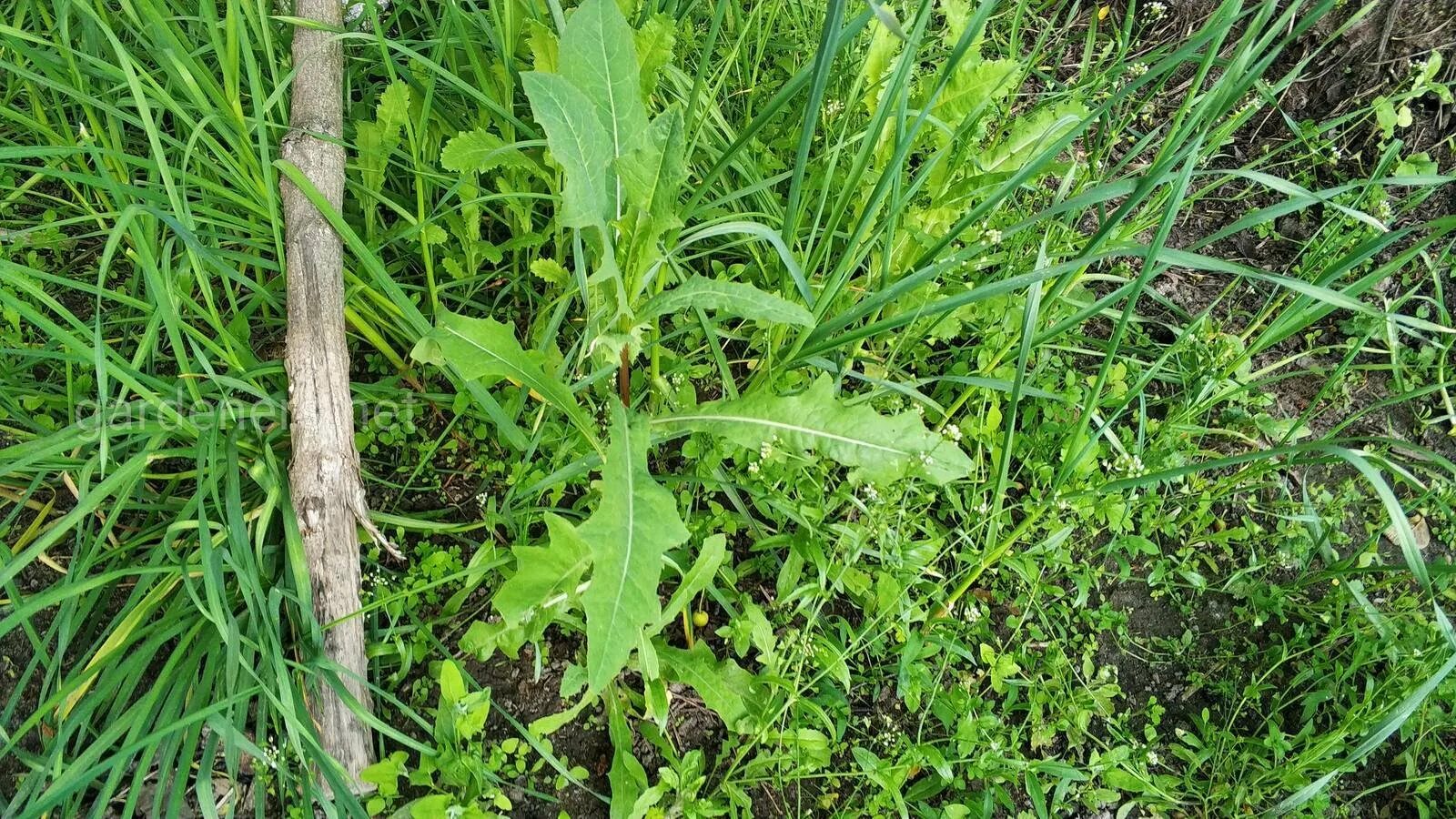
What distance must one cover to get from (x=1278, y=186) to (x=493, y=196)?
147 centimetres

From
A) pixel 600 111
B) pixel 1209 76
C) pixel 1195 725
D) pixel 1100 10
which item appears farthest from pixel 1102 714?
pixel 1100 10

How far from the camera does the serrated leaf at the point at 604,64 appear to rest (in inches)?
49.9

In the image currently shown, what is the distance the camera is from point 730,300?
1342 mm

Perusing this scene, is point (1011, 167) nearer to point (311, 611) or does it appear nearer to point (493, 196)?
point (493, 196)

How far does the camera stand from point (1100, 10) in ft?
7.92

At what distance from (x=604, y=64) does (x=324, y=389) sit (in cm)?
81

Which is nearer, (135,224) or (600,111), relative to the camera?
(600,111)

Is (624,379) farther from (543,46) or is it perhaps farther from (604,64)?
(543,46)

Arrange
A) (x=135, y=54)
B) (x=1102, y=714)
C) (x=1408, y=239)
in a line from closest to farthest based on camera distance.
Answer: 1. (x=1102, y=714)
2. (x=135, y=54)
3. (x=1408, y=239)

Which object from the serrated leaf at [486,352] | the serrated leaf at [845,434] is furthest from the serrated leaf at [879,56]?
the serrated leaf at [486,352]

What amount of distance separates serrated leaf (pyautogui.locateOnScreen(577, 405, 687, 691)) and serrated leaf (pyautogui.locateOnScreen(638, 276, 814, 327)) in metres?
0.25

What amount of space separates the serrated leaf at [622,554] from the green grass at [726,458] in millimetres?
14

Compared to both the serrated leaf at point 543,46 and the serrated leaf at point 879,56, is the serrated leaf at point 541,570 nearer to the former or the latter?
the serrated leaf at point 543,46

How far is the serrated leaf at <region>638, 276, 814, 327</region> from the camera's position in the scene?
131 cm
